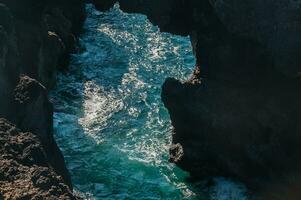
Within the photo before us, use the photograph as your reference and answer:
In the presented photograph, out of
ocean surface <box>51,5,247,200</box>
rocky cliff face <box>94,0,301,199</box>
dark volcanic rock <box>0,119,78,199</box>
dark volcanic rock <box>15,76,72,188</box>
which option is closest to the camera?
dark volcanic rock <box>0,119,78,199</box>

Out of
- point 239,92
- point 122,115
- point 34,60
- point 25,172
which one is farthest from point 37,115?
point 122,115

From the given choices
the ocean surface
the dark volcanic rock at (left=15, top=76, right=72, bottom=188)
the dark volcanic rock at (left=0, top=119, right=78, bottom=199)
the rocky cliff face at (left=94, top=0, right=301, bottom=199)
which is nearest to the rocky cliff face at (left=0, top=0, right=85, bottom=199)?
the dark volcanic rock at (left=15, top=76, right=72, bottom=188)

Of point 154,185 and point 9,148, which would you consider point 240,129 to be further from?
point 9,148

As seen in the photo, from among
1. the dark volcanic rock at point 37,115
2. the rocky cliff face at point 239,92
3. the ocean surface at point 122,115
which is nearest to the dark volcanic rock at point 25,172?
the dark volcanic rock at point 37,115

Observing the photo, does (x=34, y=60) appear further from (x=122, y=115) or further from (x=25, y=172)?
(x=25, y=172)

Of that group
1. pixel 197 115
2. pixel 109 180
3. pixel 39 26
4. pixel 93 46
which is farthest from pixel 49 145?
pixel 93 46

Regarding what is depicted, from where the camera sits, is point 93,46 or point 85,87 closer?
point 85,87

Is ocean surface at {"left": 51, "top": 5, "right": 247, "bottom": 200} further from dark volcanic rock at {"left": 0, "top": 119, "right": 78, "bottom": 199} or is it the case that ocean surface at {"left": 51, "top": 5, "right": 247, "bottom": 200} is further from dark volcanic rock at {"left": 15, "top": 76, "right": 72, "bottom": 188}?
dark volcanic rock at {"left": 0, "top": 119, "right": 78, "bottom": 199}
